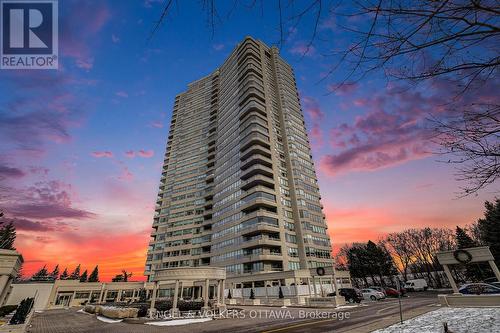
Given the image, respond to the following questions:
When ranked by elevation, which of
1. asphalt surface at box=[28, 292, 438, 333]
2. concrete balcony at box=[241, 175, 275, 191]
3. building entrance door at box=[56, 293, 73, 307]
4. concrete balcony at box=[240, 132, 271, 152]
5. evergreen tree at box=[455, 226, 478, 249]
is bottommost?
building entrance door at box=[56, 293, 73, 307]

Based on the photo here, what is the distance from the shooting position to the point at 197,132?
287 feet

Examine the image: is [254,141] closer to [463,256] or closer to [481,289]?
[463,256]

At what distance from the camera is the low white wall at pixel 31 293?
43500 millimetres

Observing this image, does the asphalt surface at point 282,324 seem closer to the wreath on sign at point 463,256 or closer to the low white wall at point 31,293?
the wreath on sign at point 463,256

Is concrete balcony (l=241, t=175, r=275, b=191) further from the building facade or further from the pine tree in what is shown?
the pine tree

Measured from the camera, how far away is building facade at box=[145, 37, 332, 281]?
5112 centimetres

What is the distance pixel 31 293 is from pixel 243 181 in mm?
49306

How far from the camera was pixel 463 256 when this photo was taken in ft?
55.9

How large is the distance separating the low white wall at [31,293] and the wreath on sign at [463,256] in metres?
65.6

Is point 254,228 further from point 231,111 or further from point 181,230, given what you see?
point 231,111

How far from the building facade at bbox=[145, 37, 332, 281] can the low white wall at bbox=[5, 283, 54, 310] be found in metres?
24.7

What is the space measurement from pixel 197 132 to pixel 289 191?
149 feet

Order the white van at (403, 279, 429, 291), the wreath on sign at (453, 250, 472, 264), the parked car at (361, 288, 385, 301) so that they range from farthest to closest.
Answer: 1. the white van at (403, 279, 429, 291)
2. the parked car at (361, 288, 385, 301)
3. the wreath on sign at (453, 250, 472, 264)

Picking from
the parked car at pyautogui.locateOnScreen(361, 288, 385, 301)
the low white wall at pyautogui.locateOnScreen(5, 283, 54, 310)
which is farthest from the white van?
the low white wall at pyautogui.locateOnScreen(5, 283, 54, 310)
